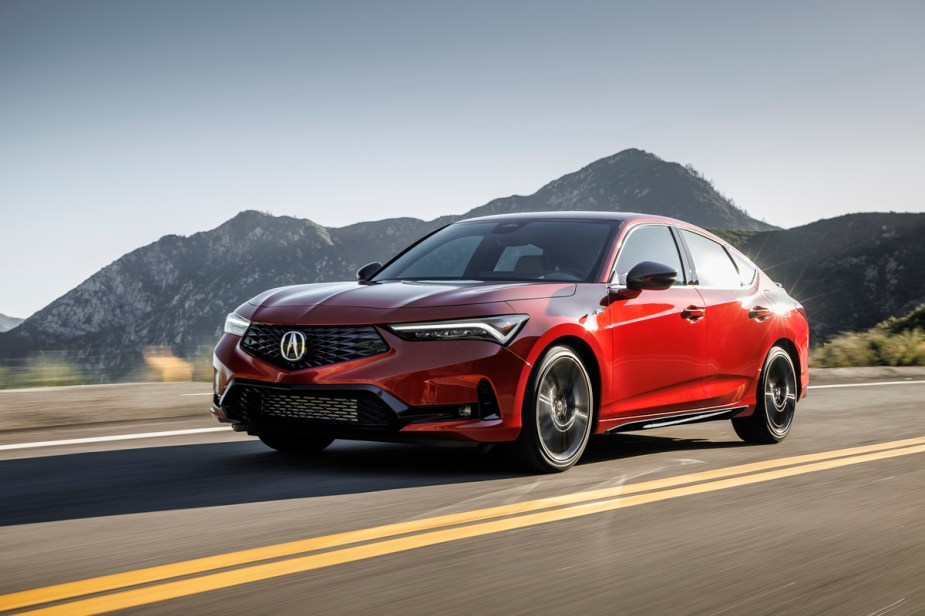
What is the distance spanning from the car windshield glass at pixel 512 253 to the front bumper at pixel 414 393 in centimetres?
112

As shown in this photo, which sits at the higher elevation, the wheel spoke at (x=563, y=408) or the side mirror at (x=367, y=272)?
the side mirror at (x=367, y=272)

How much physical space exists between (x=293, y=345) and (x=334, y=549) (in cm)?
211

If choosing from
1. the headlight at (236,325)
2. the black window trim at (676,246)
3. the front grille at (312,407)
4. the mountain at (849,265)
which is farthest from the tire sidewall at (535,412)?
the mountain at (849,265)

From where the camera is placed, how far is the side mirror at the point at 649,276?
23.8 ft

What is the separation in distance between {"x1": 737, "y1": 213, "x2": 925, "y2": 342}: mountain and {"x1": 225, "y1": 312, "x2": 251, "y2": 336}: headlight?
75663mm

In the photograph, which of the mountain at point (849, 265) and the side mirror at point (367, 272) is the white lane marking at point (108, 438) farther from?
the mountain at point (849, 265)

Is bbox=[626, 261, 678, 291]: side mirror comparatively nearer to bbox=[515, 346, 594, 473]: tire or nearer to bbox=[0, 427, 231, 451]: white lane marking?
bbox=[515, 346, 594, 473]: tire

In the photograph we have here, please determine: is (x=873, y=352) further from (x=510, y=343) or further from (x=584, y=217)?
(x=510, y=343)

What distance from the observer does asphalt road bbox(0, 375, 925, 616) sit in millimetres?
3900

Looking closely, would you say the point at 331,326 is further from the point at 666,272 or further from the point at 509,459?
the point at 666,272

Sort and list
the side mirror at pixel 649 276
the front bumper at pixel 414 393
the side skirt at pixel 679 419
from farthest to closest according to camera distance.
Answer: the side skirt at pixel 679 419, the side mirror at pixel 649 276, the front bumper at pixel 414 393

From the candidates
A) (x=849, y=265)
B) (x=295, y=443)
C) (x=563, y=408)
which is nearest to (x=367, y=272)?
(x=295, y=443)

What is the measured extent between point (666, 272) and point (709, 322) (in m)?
1.07

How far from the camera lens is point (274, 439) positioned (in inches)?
297
